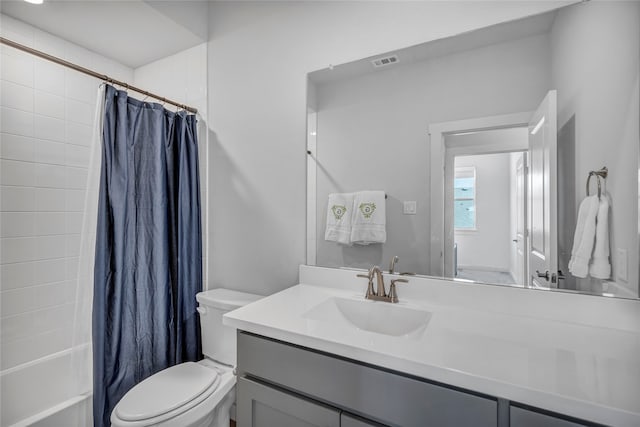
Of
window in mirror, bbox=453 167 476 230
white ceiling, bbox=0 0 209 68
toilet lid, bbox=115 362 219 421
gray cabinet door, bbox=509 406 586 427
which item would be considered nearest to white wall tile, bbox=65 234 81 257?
toilet lid, bbox=115 362 219 421

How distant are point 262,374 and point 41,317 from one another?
5.59 feet

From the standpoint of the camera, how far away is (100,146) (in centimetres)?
141

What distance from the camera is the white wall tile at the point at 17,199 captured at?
5.40ft

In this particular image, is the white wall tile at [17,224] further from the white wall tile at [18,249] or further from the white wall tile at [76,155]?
the white wall tile at [76,155]

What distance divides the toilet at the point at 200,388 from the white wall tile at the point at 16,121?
1405 mm

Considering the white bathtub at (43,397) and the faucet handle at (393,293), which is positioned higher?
the faucet handle at (393,293)

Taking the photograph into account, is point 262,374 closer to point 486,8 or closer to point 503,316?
point 503,316

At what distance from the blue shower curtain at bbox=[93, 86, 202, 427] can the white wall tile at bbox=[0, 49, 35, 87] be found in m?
0.78

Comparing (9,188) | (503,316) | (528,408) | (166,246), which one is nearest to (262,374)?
(528,408)

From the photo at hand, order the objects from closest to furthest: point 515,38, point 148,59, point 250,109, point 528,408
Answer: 1. point 528,408
2. point 515,38
3. point 250,109
4. point 148,59

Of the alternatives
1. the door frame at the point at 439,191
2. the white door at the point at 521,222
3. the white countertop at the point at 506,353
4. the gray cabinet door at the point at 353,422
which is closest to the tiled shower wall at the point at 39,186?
the white countertop at the point at 506,353

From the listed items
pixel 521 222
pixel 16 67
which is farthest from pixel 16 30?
pixel 521 222

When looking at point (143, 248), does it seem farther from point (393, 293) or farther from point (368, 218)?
point (393, 293)

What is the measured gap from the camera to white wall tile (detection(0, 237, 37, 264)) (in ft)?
5.41
